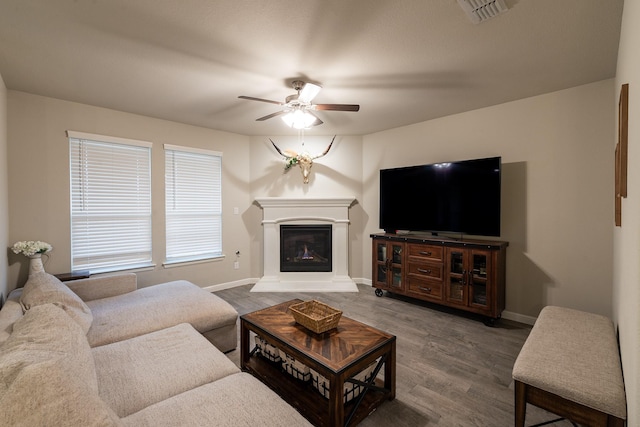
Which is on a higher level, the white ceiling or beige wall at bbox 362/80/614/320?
the white ceiling

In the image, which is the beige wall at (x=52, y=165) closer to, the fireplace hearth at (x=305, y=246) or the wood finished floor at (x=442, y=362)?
the fireplace hearth at (x=305, y=246)

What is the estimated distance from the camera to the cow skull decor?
14.7ft

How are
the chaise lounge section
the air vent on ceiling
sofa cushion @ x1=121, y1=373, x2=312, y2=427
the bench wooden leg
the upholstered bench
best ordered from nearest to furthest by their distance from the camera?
sofa cushion @ x1=121, y1=373, x2=312, y2=427, the upholstered bench, the bench wooden leg, the air vent on ceiling, the chaise lounge section

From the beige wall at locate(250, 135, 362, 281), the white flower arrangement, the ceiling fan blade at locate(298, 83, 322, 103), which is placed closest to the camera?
the ceiling fan blade at locate(298, 83, 322, 103)

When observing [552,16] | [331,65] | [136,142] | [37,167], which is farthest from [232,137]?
[552,16]

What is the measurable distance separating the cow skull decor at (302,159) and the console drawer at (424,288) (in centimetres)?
228

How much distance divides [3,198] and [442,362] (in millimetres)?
4251

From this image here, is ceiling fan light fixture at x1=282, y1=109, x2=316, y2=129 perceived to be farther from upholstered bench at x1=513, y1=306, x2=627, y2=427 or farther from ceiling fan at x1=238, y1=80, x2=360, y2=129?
upholstered bench at x1=513, y1=306, x2=627, y2=427

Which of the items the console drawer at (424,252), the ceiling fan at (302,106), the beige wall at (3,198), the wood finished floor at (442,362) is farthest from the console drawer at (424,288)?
the beige wall at (3,198)

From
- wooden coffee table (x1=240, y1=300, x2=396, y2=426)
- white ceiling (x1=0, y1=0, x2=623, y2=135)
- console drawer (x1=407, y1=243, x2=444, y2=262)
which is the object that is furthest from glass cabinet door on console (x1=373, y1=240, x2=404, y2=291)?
wooden coffee table (x1=240, y1=300, x2=396, y2=426)

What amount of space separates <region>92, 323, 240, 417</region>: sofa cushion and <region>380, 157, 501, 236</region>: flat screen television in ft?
9.60

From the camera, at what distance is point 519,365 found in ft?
5.07

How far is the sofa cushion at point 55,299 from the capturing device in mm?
2002

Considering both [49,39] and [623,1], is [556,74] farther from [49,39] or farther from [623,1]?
[49,39]
